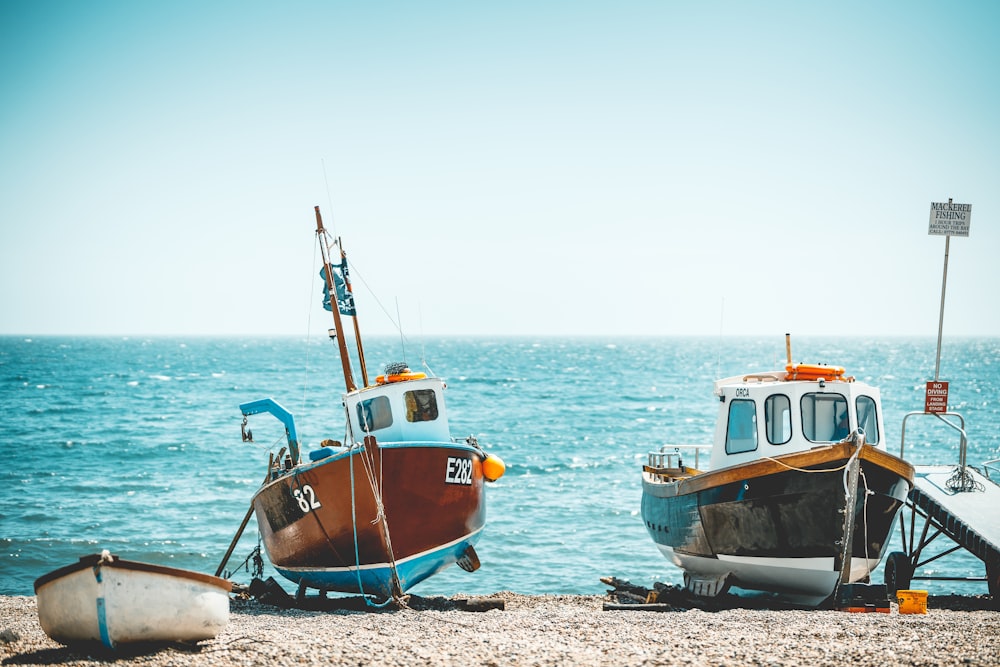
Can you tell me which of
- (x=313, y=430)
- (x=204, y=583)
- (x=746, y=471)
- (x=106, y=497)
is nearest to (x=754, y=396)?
(x=746, y=471)

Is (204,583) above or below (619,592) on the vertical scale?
above

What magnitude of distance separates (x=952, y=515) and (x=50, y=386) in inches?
2988

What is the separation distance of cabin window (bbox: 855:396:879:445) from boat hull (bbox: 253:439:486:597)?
6703 millimetres

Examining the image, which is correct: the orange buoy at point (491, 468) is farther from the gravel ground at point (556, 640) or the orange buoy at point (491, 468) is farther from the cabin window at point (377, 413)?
the gravel ground at point (556, 640)

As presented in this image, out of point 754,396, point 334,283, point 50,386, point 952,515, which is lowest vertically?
→ point 50,386

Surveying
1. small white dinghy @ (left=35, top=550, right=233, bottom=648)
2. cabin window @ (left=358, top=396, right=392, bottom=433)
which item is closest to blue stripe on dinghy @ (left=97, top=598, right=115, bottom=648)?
small white dinghy @ (left=35, top=550, right=233, bottom=648)

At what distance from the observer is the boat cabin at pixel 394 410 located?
635 inches

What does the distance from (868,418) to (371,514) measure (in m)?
8.54

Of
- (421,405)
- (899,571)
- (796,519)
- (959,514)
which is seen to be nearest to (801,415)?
(796,519)

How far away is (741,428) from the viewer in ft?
51.1

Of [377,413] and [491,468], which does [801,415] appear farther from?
[377,413]

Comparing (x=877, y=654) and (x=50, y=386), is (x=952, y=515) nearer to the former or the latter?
(x=877, y=654)

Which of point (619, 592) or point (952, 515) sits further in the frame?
point (619, 592)

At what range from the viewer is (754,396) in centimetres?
1527
